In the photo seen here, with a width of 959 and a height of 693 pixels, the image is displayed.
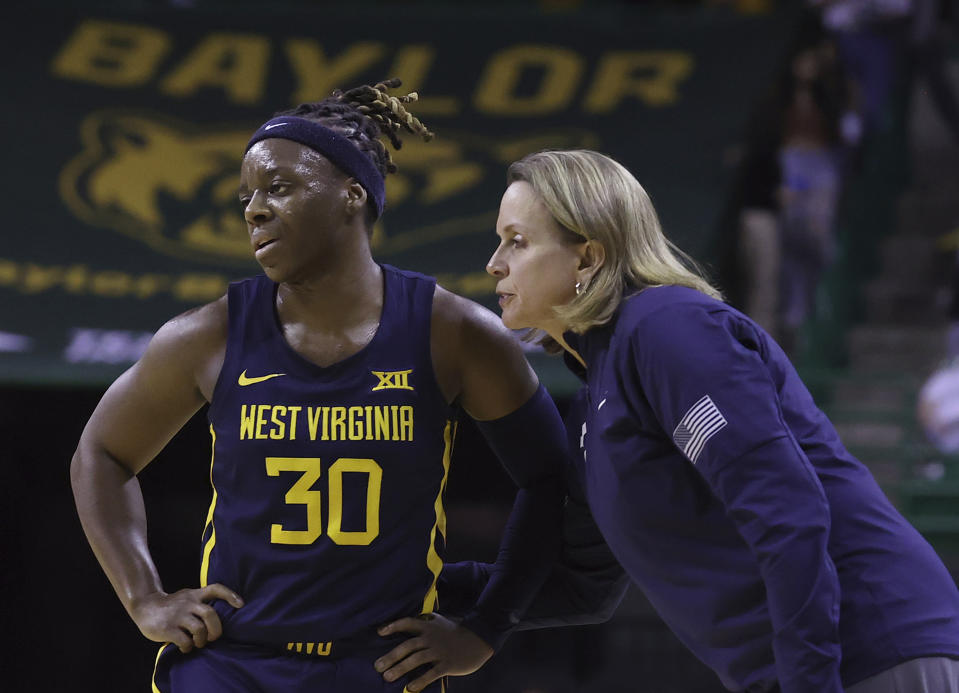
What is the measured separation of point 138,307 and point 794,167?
3.78 m

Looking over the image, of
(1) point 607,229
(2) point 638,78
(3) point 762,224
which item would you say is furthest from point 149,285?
(1) point 607,229

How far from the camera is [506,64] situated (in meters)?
7.85

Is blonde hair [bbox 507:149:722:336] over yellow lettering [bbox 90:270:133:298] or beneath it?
over

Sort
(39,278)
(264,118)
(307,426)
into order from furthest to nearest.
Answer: (264,118)
(39,278)
(307,426)

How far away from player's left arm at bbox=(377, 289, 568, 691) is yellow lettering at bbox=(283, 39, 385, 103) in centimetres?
503

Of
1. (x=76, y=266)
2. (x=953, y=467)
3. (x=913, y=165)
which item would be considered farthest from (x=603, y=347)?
(x=913, y=165)

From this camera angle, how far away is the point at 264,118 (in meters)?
7.44

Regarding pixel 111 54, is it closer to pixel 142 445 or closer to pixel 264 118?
pixel 264 118

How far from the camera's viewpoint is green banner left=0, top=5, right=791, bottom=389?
6.73 meters

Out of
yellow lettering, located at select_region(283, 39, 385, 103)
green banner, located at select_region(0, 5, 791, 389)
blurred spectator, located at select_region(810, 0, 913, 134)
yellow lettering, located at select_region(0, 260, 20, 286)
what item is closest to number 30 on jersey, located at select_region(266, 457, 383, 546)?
green banner, located at select_region(0, 5, 791, 389)

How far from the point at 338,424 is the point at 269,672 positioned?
1.61 ft

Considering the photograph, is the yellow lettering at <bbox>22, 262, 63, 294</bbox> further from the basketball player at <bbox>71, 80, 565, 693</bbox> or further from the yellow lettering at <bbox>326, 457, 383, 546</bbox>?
the yellow lettering at <bbox>326, 457, 383, 546</bbox>

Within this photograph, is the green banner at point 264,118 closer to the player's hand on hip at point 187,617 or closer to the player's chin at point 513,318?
the player's hand on hip at point 187,617

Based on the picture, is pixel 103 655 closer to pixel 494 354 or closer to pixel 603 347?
pixel 494 354
